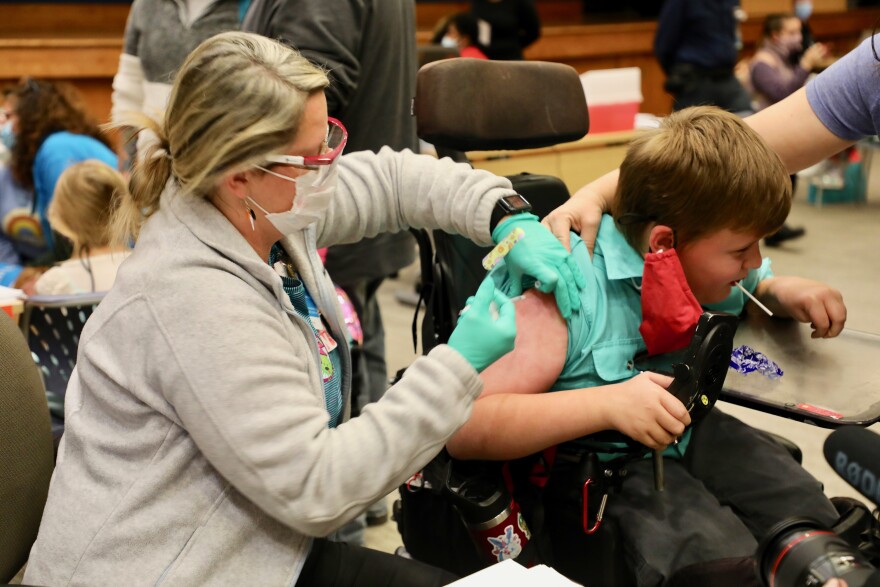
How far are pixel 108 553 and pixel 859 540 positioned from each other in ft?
3.38

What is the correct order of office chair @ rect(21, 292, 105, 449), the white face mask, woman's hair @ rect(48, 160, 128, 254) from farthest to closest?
woman's hair @ rect(48, 160, 128, 254)
office chair @ rect(21, 292, 105, 449)
the white face mask

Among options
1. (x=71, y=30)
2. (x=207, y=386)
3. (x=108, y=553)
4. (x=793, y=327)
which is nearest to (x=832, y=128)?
(x=793, y=327)

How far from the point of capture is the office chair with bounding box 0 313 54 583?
1198mm

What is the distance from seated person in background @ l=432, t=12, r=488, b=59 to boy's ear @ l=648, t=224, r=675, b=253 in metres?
3.21

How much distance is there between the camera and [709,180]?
137 cm

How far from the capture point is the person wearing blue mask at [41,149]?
301 centimetres

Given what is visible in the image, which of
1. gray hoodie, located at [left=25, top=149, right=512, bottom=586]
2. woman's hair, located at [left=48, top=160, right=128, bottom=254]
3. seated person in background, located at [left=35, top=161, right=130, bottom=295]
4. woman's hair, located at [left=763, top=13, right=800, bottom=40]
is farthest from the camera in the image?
woman's hair, located at [left=763, top=13, right=800, bottom=40]

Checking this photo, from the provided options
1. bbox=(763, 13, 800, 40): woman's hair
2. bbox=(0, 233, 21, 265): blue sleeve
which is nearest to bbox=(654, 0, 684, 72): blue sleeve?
bbox=(763, 13, 800, 40): woman's hair

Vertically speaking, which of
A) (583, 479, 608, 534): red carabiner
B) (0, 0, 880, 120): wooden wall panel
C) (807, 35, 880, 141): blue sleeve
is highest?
(807, 35, 880, 141): blue sleeve

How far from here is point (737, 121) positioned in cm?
146

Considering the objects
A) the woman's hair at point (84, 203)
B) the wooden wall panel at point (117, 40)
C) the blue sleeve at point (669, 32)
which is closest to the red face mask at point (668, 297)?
the woman's hair at point (84, 203)

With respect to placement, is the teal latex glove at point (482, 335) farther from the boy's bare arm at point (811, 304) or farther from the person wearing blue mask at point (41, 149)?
the person wearing blue mask at point (41, 149)

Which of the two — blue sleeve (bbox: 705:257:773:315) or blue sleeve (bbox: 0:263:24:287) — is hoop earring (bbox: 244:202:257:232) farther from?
blue sleeve (bbox: 0:263:24:287)

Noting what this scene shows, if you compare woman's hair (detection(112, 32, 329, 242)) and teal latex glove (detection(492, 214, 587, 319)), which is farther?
teal latex glove (detection(492, 214, 587, 319))
